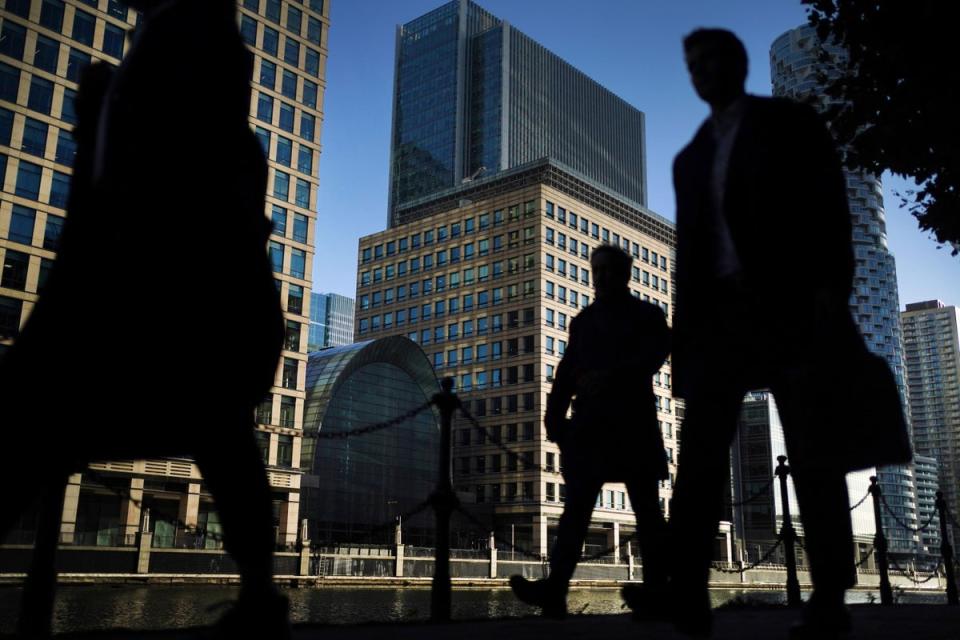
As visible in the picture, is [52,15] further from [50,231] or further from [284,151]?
[284,151]

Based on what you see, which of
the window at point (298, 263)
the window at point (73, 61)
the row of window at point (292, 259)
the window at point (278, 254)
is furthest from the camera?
the window at point (298, 263)

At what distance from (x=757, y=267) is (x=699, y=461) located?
2.32 ft

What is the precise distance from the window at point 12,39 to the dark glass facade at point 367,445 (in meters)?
26.1

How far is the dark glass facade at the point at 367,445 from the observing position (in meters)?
54.3

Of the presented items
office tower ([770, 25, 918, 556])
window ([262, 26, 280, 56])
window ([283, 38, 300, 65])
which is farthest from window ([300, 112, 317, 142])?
office tower ([770, 25, 918, 556])

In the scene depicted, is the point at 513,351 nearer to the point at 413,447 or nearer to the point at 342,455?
the point at 413,447

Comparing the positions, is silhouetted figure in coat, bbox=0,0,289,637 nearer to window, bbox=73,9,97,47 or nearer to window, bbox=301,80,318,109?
window, bbox=73,9,97,47

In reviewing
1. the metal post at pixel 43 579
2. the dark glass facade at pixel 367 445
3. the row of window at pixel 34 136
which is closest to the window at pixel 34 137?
the row of window at pixel 34 136

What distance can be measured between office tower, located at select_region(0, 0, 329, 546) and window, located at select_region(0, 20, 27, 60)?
44 mm

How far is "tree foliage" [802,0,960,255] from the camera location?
20.1ft

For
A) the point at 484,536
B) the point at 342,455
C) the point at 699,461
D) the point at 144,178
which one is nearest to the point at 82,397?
the point at 144,178

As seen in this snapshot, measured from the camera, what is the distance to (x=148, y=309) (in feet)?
7.27

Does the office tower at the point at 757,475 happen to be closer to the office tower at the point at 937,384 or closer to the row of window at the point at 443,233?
the row of window at the point at 443,233

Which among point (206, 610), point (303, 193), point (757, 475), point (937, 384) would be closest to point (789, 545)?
point (206, 610)
